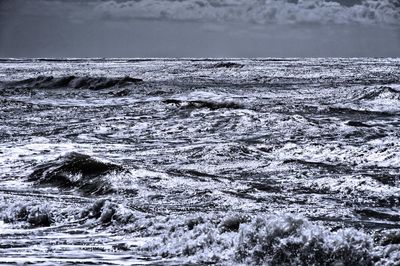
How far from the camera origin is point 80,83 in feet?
154

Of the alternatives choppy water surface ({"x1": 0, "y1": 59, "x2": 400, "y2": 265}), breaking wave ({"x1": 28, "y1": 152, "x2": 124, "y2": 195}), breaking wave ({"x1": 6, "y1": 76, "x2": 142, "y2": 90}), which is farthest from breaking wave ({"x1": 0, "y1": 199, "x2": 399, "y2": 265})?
breaking wave ({"x1": 6, "y1": 76, "x2": 142, "y2": 90})

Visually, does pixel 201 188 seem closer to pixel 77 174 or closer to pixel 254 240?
pixel 77 174

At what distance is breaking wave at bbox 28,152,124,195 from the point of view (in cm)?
1130

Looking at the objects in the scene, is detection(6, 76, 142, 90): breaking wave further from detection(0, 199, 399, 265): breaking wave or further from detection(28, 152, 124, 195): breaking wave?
detection(0, 199, 399, 265): breaking wave

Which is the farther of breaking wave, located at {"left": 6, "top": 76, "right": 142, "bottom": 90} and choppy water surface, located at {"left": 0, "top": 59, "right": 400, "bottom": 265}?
breaking wave, located at {"left": 6, "top": 76, "right": 142, "bottom": 90}

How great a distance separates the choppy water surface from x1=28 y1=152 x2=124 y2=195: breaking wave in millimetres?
40

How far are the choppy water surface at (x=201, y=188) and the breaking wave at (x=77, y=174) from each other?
4cm

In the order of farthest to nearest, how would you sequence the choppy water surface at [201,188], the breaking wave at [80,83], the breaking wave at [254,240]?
the breaking wave at [80,83], the choppy water surface at [201,188], the breaking wave at [254,240]

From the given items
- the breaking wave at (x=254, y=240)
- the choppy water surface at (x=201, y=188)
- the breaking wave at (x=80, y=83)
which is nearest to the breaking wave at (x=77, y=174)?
the choppy water surface at (x=201, y=188)

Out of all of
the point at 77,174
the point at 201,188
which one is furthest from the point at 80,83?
the point at 201,188

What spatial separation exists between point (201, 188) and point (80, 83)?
3755cm

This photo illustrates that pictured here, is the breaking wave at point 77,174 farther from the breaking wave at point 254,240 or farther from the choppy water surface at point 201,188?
the breaking wave at point 254,240

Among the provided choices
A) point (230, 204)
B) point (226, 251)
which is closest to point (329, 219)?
point (230, 204)

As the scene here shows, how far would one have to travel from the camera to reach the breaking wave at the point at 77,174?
11.3 meters
